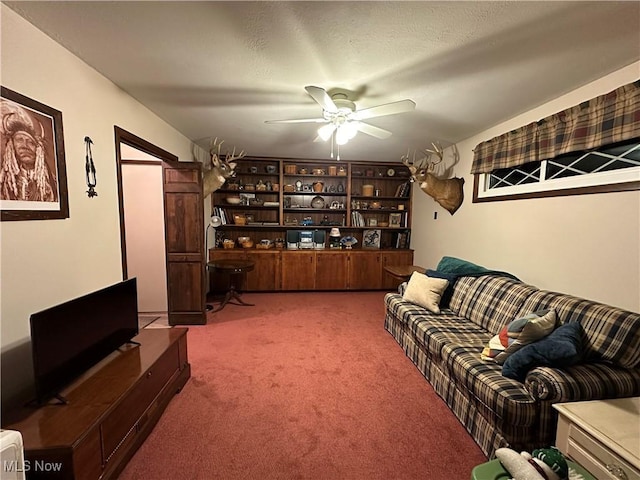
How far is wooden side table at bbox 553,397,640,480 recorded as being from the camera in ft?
3.81

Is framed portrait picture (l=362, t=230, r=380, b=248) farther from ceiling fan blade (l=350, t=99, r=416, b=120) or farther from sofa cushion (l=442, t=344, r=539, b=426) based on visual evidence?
sofa cushion (l=442, t=344, r=539, b=426)

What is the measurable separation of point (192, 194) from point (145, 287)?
5.11 feet

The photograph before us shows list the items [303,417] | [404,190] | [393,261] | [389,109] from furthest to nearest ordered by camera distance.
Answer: [404,190] < [393,261] < [389,109] < [303,417]

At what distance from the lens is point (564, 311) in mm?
1973

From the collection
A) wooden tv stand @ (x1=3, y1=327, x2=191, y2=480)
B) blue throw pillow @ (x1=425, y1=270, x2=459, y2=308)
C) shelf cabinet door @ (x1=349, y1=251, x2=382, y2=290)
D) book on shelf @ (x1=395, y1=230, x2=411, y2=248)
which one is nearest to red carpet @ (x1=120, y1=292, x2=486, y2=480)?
wooden tv stand @ (x1=3, y1=327, x2=191, y2=480)

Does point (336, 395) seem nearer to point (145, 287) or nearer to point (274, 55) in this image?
point (274, 55)

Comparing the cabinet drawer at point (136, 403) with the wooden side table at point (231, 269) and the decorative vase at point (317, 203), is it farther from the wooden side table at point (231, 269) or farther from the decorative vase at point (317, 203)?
the decorative vase at point (317, 203)

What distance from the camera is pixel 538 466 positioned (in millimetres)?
1082

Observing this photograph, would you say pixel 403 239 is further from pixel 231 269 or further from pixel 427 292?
pixel 231 269

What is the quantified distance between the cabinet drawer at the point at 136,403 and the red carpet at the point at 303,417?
19cm

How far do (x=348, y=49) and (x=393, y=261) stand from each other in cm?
393

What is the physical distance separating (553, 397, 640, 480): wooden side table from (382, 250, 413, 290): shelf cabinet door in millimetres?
3717

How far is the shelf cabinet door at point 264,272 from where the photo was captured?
4895 millimetres

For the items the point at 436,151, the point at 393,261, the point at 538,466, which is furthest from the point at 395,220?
the point at 538,466
